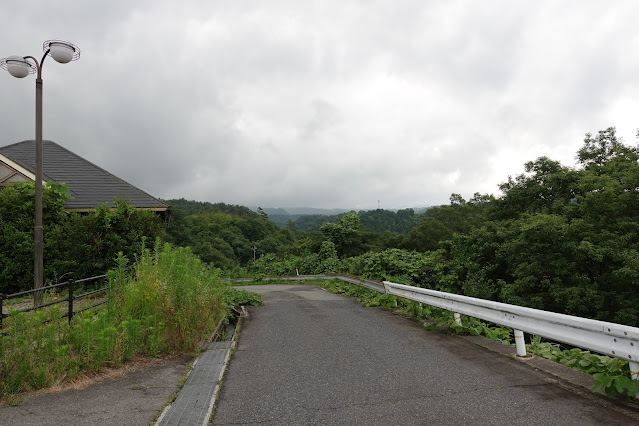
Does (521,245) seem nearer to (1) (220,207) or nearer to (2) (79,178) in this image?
(2) (79,178)

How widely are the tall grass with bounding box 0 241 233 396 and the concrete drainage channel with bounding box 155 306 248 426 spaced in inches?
19.6

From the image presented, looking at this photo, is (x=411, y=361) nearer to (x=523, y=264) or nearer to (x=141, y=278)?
(x=141, y=278)

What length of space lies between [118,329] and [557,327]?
5.85 meters

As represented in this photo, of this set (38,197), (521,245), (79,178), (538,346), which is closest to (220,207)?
(79,178)

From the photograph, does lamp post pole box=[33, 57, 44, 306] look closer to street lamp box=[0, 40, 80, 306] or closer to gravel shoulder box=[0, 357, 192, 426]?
street lamp box=[0, 40, 80, 306]

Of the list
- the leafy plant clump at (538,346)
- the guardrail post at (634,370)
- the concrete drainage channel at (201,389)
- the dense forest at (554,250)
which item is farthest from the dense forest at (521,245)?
the guardrail post at (634,370)

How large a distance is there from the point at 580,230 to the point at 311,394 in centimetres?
1667

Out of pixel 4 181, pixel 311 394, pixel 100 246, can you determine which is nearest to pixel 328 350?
pixel 311 394

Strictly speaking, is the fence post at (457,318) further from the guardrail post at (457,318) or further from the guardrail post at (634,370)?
the guardrail post at (634,370)

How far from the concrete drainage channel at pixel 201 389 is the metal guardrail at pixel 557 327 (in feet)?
13.0

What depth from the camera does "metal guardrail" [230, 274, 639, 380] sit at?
12.0 ft

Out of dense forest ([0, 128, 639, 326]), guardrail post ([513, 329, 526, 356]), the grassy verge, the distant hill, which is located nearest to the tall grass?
the grassy verge

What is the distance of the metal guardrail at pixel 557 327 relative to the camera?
3.64 metres

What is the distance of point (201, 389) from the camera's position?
14.9ft
